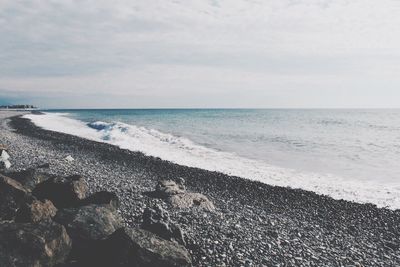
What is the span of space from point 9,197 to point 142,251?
4.22m

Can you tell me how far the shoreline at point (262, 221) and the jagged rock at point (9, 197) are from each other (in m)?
3.11

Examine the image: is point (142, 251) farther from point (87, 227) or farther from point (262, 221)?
point (262, 221)

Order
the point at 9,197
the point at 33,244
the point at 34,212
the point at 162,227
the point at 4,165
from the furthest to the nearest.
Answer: the point at 4,165 → the point at 9,197 → the point at 162,227 → the point at 34,212 → the point at 33,244

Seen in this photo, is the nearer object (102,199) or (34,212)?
(34,212)

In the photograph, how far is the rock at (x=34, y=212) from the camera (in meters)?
8.95

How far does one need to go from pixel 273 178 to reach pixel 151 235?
15109mm

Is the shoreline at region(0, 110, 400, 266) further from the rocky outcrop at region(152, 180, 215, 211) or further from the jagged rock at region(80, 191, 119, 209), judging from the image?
the jagged rock at region(80, 191, 119, 209)

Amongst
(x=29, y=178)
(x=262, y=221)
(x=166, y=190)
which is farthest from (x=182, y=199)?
(x=29, y=178)

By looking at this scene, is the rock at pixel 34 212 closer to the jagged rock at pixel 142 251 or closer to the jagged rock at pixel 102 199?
the jagged rock at pixel 102 199

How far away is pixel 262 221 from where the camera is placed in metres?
13.1

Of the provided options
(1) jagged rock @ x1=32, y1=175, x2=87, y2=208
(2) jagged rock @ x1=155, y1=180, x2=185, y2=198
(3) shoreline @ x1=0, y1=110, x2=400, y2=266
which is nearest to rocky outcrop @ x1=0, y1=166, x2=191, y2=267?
(3) shoreline @ x1=0, y1=110, x2=400, y2=266

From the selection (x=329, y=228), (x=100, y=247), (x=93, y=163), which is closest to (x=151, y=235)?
(x=100, y=247)

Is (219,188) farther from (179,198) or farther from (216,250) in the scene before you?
(216,250)

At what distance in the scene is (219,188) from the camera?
62.2 feet
